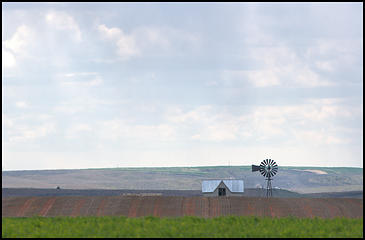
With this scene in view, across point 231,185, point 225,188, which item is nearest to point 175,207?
point 225,188

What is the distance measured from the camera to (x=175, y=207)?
204 ft

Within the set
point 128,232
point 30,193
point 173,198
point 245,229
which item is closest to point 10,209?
point 173,198

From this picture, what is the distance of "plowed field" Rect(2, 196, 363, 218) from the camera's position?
6081cm

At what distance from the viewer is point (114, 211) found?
202 ft

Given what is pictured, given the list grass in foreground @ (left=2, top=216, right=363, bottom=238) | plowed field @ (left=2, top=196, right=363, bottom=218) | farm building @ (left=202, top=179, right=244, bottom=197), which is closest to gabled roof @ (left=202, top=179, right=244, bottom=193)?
farm building @ (left=202, top=179, right=244, bottom=197)

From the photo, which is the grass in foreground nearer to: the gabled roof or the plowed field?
the plowed field

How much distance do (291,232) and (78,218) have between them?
18.1 m

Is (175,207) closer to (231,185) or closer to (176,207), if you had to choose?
(176,207)

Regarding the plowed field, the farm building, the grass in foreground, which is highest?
the farm building

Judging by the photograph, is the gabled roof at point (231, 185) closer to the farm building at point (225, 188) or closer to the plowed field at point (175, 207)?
the farm building at point (225, 188)

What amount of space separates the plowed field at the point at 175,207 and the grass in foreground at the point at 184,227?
568 centimetres

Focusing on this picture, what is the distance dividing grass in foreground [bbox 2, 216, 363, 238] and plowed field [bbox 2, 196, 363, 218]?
568 centimetres

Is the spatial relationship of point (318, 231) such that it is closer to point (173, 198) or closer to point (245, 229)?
point (245, 229)

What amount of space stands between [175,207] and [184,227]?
13307 mm
